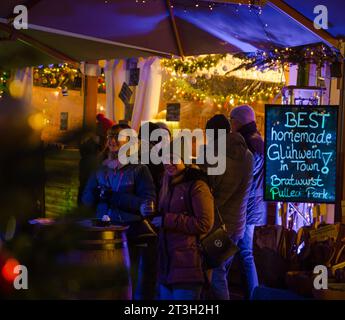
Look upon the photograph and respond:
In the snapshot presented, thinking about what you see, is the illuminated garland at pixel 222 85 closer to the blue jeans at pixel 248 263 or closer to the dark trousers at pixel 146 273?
the blue jeans at pixel 248 263

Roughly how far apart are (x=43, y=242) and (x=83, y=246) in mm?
108

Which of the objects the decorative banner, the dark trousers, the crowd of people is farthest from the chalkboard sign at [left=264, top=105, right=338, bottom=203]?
the decorative banner

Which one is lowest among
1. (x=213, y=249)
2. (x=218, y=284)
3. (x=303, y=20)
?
(x=218, y=284)

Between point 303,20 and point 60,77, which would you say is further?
point 60,77

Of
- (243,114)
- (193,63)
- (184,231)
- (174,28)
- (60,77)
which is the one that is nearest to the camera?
(184,231)

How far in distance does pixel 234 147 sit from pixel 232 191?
389 mm

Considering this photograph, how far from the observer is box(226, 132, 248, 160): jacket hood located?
17.8 ft

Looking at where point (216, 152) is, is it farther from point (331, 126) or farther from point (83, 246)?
point (83, 246)

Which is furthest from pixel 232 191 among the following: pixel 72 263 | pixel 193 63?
pixel 193 63

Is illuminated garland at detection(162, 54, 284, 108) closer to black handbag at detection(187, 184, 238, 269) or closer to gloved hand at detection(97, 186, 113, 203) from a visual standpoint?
gloved hand at detection(97, 186, 113, 203)

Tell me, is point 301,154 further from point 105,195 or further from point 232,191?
point 105,195

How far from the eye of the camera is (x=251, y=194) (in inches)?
252

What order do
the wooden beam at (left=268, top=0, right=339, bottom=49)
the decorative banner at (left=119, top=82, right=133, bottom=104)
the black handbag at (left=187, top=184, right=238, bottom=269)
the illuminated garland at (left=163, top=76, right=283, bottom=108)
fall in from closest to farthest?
the black handbag at (left=187, top=184, right=238, bottom=269)
the wooden beam at (left=268, top=0, right=339, bottom=49)
the decorative banner at (left=119, top=82, right=133, bottom=104)
the illuminated garland at (left=163, top=76, right=283, bottom=108)

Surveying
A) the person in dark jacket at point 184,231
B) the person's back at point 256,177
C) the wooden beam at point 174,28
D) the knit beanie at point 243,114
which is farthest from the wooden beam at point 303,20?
the person in dark jacket at point 184,231
